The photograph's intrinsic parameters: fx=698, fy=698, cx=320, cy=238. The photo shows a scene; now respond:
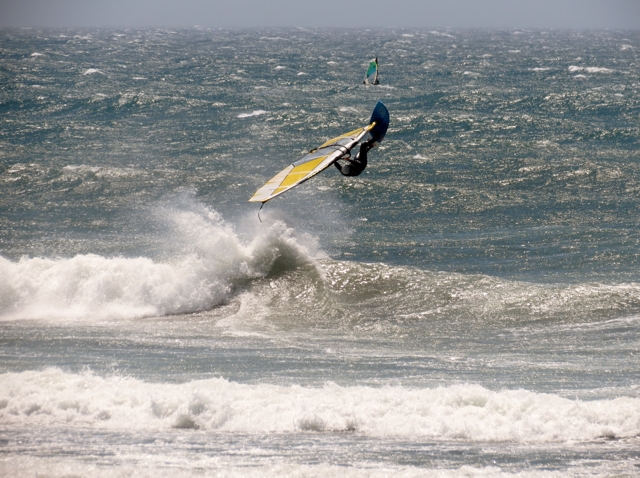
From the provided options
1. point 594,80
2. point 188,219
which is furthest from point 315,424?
point 594,80

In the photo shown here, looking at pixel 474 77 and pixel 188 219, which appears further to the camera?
pixel 474 77

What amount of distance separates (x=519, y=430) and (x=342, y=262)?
8.08 metres

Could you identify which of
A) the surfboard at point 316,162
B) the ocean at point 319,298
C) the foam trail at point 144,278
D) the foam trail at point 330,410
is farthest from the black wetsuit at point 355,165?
the foam trail at point 330,410

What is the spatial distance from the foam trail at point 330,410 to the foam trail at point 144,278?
446 centimetres

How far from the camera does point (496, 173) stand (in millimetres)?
24547

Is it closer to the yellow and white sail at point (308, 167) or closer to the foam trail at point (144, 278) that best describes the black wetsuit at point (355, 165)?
the yellow and white sail at point (308, 167)

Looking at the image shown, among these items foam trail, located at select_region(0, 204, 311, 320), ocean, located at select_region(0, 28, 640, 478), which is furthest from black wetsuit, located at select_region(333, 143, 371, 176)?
foam trail, located at select_region(0, 204, 311, 320)

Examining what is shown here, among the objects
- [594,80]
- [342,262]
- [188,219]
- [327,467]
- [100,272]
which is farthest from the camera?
[594,80]

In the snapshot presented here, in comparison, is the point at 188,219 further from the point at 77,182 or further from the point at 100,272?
the point at 77,182

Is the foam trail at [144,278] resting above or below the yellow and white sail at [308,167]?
below

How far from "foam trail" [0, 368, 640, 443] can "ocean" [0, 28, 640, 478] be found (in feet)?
0.12

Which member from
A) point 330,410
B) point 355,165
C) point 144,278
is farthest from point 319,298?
point 330,410

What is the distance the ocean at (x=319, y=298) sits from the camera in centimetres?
945

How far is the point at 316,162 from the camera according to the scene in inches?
520
